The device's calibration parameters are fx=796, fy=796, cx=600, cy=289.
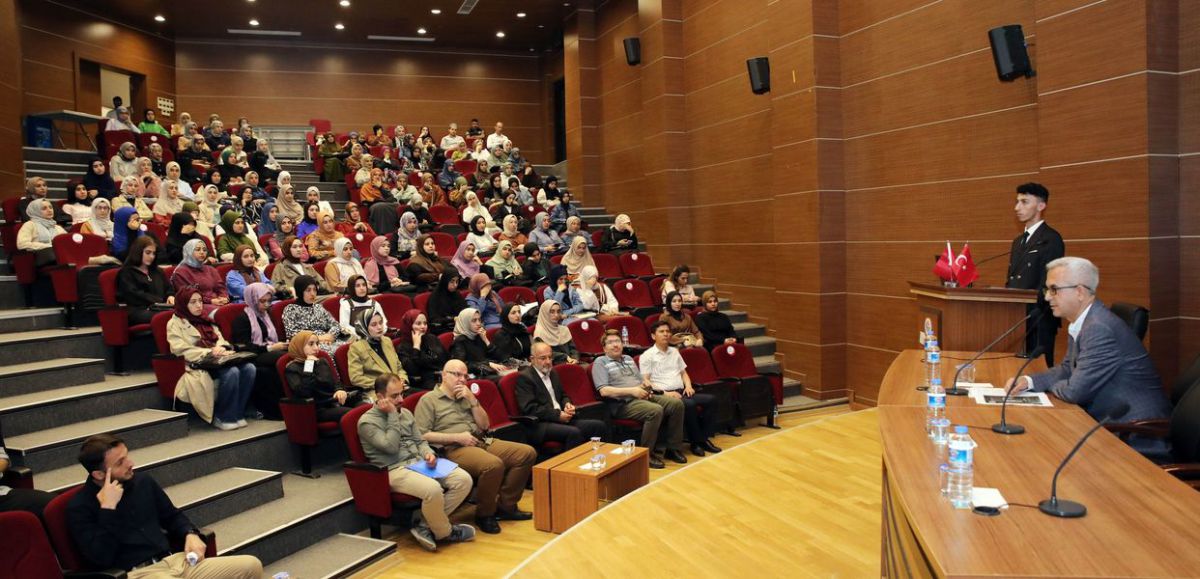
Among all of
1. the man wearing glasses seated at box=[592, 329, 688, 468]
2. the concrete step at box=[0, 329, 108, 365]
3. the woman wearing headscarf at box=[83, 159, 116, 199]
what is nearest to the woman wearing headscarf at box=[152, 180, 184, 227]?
the woman wearing headscarf at box=[83, 159, 116, 199]

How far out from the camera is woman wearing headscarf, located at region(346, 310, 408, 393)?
464cm

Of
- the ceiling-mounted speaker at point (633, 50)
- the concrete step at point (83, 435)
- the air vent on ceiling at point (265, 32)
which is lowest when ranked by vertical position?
the concrete step at point (83, 435)

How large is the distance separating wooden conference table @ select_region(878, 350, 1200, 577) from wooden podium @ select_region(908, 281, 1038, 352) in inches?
36.6

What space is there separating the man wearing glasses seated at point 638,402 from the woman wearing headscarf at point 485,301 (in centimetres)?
95

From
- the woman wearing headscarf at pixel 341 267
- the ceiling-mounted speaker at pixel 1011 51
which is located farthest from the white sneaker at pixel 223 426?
the ceiling-mounted speaker at pixel 1011 51

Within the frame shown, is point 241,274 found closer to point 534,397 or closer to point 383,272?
point 383,272

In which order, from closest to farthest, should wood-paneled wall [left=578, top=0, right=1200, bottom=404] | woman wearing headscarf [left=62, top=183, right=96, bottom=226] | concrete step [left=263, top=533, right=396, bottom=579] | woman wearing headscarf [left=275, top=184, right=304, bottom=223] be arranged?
concrete step [left=263, top=533, right=396, bottom=579]
wood-paneled wall [left=578, top=0, right=1200, bottom=404]
woman wearing headscarf [left=62, top=183, right=96, bottom=226]
woman wearing headscarf [left=275, top=184, right=304, bottom=223]

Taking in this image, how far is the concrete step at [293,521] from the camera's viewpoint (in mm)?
3482

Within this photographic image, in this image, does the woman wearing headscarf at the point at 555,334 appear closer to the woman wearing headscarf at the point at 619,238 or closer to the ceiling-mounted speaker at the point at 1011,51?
the woman wearing headscarf at the point at 619,238

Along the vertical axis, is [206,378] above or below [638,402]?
above

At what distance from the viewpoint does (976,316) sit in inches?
132

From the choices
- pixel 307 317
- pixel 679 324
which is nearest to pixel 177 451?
pixel 307 317

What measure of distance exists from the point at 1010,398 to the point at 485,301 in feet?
13.5

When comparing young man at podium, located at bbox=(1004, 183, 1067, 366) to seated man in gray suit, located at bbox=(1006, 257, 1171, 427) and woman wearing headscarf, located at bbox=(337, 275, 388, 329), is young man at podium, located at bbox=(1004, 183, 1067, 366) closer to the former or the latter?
seated man in gray suit, located at bbox=(1006, 257, 1171, 427)
